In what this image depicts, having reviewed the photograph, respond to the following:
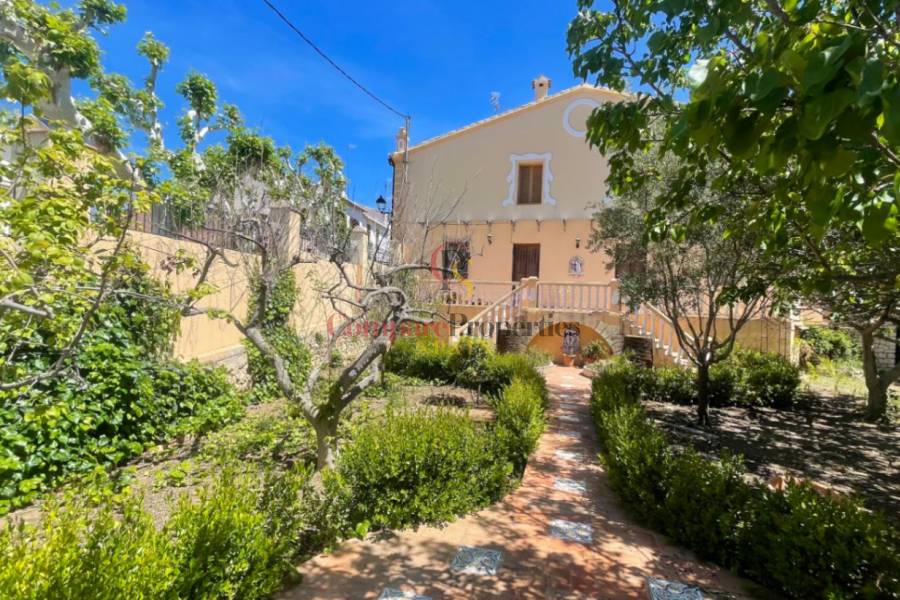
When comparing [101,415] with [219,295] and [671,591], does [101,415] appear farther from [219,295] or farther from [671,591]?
[671,591]

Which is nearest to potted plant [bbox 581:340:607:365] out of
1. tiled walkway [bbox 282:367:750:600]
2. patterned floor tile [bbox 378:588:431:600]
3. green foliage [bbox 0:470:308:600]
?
tiled walkway [bbox 282:367:750:600]

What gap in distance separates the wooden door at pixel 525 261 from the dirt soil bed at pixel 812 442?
739cm

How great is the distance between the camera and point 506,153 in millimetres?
15758

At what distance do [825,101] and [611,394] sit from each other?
6.49 meters

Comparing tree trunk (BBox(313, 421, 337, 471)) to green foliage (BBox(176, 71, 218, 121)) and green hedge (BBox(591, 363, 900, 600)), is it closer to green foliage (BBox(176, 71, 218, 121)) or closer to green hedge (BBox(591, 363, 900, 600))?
green hedge (BBox(591, 363, 900, 600))

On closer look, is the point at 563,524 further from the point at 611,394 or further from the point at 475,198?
the point at 475,198

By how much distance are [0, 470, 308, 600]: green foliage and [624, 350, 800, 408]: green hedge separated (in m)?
7.86

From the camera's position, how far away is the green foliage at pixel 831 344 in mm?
14242

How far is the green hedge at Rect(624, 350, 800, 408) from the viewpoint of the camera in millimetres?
9250

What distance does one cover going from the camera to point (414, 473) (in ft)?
12.5

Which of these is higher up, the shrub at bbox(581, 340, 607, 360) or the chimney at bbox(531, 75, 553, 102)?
the chimney at bbox(531, 75, 553, 102)

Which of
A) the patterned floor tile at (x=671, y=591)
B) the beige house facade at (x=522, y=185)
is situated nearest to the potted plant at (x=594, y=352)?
the beige house facade at (x=522, y=185)

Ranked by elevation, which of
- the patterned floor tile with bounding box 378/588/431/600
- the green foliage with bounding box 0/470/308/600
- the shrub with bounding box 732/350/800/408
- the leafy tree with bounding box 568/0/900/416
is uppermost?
the leafy tree with bounding box 568/0/900/416

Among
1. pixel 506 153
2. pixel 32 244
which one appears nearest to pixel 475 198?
pixel 506 153
